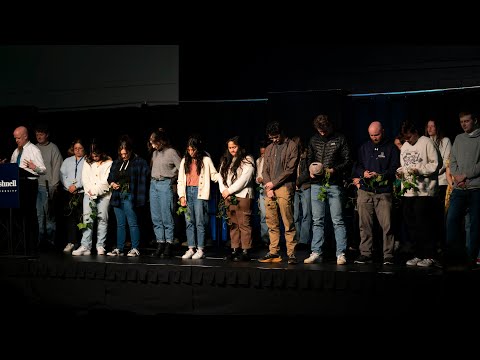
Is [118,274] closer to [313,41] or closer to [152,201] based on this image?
[152,201]

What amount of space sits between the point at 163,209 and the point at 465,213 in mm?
3431

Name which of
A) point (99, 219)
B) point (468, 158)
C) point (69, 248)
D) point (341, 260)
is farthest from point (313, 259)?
point (69, 248)

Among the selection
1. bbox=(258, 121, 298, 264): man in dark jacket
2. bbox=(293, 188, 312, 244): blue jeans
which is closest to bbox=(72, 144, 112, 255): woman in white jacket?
bbox=(258, 121, 298, 264): man in dark jacket

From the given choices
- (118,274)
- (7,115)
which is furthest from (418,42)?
(7,115)

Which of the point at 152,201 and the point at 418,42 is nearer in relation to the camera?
the point at 418,42

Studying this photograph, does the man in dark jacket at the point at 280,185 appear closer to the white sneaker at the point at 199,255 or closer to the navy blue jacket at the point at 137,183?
the white sneaker at the point at 199,255

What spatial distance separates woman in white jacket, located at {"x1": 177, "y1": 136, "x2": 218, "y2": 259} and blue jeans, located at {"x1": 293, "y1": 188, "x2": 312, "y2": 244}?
1496 mm

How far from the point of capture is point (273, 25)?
3.63 meters

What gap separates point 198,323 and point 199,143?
17.7ft

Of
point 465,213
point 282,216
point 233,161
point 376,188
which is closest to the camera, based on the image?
point 465,213

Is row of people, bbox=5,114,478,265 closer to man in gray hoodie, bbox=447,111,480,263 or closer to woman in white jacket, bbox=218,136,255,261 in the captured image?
woman in white jacket, bbox=218,136,255,261

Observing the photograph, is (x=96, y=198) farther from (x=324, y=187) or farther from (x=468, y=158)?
(x=468, y=158)

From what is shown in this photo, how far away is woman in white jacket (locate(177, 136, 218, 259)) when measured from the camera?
22.2 ft

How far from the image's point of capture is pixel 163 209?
698 centimetres
